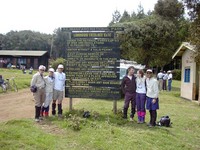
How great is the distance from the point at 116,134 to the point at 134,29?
23082 mm

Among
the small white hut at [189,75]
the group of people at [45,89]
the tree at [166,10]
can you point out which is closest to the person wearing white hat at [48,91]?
the group of people at [45,89]

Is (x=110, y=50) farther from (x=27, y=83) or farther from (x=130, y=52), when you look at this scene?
(x=130, y=52)

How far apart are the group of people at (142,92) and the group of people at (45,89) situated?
7.06 ft

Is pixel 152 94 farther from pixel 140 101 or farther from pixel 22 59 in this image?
pixel 22 59

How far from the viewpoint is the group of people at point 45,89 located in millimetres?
9789

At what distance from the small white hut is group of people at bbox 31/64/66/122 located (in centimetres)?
1211

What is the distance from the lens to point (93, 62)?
35.4ft

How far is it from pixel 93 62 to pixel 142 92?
2.04 m

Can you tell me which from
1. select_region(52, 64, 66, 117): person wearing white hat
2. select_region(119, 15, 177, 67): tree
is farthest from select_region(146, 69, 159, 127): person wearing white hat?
select_region(119, 15, 177, 67): tree

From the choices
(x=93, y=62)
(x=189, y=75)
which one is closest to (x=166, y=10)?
(x=189, y=75)

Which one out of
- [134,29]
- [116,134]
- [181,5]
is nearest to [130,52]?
[134,29]

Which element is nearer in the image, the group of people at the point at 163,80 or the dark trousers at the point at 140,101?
the dark trousers at the point at 140,101

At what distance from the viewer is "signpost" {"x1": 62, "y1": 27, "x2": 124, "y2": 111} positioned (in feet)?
35.1

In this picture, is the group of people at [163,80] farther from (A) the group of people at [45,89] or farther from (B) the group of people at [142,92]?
(A) the group of people at [45,89]
